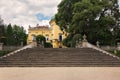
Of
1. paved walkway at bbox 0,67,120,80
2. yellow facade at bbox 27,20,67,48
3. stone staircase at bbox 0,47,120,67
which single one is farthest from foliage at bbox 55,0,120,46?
yellow facade at bbox 27,20,67,48

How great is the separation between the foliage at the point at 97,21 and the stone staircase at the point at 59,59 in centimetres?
1138

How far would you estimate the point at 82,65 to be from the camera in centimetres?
2636

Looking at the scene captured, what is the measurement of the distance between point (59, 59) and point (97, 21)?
17667 mm

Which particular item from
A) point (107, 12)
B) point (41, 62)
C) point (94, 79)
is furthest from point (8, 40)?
point (94, 79)

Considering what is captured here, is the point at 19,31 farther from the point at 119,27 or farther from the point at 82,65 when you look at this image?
the point at 82,65

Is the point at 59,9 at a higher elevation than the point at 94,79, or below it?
higher

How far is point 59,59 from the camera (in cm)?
2819

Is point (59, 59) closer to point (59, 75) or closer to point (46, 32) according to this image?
point (59, 75)

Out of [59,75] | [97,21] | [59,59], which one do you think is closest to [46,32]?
[97,21]

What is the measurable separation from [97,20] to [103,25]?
129 cm

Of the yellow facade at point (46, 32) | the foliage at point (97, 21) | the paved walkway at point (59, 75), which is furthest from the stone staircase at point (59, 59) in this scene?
the yellow facade at point (46, 32)

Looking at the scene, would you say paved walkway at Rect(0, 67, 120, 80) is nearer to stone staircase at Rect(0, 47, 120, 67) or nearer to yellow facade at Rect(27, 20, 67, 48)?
stone staircase at Rect(0, 47, 120, 67)

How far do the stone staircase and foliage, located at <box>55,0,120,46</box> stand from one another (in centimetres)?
1138

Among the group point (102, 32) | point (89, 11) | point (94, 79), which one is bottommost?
point (94, 79)
